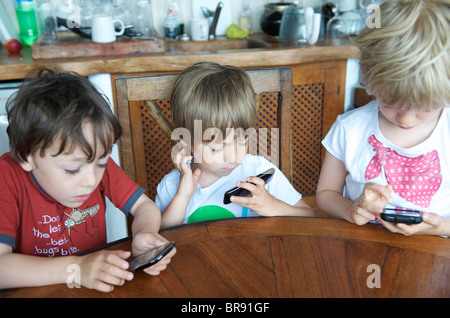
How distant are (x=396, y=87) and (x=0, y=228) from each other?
914mm

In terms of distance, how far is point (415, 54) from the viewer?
3.11ft

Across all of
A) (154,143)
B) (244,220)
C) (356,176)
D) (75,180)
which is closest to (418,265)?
(244,220)

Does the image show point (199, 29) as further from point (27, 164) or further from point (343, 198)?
point (27, 164)

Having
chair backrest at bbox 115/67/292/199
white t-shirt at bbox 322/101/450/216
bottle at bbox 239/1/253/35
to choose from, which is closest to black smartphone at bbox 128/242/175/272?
chair backrest at bbox 115/67/292/199

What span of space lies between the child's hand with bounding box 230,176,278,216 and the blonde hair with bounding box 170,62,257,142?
0.57 feet

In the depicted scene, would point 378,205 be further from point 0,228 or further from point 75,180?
point 0,228

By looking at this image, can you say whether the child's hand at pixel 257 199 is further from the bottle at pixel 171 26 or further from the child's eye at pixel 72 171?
the bottle at pixel 171 26

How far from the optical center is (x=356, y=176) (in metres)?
1.29

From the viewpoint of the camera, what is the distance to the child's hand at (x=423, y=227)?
0.93 metres

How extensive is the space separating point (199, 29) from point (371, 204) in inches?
70.4

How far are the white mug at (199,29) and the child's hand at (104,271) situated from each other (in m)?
1.88

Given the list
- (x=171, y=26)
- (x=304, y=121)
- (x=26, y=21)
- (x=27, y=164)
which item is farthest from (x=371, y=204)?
(x=26, y=21)

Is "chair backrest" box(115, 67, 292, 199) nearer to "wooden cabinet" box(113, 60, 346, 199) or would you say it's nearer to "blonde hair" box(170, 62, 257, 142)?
"blonde hair" box(170, 62, 257, 142)

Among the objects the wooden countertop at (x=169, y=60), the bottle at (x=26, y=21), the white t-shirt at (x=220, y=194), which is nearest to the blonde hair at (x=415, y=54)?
the white t-shirt at (x=220, y=194)
